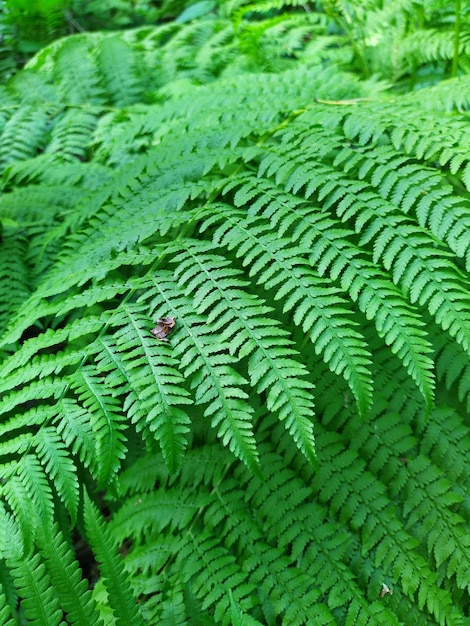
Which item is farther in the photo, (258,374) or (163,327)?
(163,327)

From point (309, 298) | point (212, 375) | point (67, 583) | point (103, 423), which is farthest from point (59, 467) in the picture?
point (309, 298)

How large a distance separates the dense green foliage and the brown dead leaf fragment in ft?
0.06

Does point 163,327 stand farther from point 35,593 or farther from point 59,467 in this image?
point 35,593

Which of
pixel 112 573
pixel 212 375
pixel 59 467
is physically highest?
pixel 212 375

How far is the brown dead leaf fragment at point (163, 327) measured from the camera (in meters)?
1.50

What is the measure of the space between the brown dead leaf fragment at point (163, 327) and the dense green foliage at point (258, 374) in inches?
0.8

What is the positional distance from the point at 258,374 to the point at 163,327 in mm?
316

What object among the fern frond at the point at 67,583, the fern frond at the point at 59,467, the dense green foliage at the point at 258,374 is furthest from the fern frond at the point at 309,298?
the fern frond at the point at 67,583

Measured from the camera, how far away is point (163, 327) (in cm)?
151

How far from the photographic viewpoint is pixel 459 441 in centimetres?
171

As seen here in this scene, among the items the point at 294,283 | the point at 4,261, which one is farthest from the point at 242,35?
the point at 294,283

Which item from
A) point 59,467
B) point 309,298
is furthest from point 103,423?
point 309,298

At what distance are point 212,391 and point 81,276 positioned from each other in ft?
2.07

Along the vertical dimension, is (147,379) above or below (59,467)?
above
